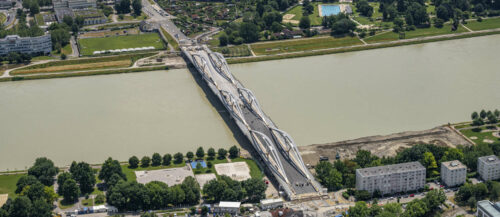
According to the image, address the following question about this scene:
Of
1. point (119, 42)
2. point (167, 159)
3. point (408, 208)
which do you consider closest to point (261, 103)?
point (167, 159)

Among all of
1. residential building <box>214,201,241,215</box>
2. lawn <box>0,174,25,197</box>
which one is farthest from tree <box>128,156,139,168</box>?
residential building <box>214,201,241,215</box>

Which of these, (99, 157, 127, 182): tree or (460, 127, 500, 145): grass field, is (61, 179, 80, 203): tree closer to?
(99, 157, 127, 182): tree

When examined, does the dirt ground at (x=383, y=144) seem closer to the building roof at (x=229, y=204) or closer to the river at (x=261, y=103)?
the river at (x=261, y=103)

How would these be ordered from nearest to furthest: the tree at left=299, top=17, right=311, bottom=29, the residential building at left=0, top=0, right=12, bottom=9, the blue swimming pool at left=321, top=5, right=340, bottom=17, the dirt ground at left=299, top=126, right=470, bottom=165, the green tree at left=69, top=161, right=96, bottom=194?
the green tree at left=69, top=161, right=96, bottom=194 < the dirt ground at left=299, top=126, right=470, bottom=165 < the tree at left=299, top=17, right=311, bottom=29 < the blue swimming pool at left=321, top=5, right=340, bottom=17 < the residential building at left=0, top=0, right=12, bottom=9

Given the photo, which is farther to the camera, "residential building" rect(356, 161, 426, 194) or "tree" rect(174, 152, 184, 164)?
"tree" rect(174, 152, 184, 164)

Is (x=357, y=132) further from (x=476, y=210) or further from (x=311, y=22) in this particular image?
(x=311, y=22)
